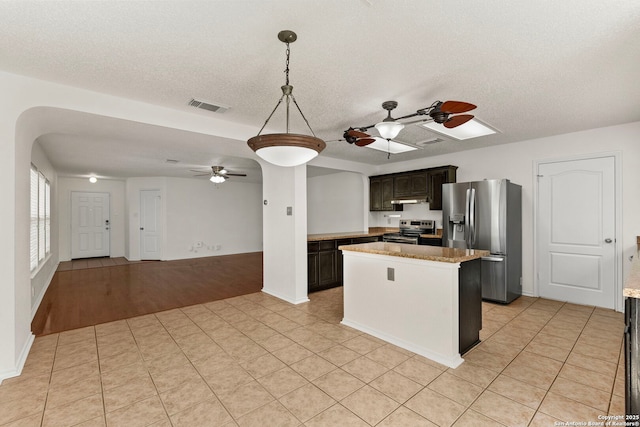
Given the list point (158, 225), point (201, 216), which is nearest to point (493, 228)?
point (201, 216)

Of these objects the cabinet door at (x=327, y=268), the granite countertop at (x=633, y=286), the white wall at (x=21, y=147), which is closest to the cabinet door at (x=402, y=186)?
the cabinet door at (x=327, y=268)

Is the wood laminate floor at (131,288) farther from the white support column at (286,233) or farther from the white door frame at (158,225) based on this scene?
the white support column at (286,233)

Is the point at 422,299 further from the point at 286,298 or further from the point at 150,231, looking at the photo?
the point at 150,231

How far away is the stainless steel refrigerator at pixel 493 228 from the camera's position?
4301mm

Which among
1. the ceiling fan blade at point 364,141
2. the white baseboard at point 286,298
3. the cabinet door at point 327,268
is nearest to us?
the ceiling fan blade at point 364,141

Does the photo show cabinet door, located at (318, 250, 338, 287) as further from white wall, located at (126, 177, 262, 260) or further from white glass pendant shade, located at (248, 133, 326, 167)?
white wall, located at (126, 177, 262, 260)

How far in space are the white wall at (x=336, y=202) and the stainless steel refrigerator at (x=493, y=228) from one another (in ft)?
8.05

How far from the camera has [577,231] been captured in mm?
4277

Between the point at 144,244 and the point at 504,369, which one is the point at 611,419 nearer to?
the point at 504,369

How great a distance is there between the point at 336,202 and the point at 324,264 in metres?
3.09

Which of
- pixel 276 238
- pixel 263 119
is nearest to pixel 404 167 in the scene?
pixel 276 238

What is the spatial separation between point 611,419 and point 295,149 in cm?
272

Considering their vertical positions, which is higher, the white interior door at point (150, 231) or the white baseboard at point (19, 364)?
the white interior door at point (150, 231)

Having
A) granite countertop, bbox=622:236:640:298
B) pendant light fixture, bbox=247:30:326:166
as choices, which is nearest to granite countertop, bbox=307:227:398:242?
pendant light fixture, bbox=247:30:326:166
